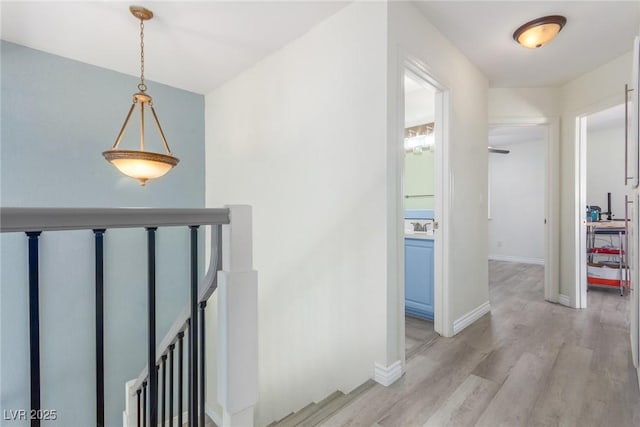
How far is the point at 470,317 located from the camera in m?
2.79

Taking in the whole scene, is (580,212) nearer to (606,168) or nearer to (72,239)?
(606,168)

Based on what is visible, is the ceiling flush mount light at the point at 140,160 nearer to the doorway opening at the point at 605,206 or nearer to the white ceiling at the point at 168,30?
the white ceiling at the point at 168,30

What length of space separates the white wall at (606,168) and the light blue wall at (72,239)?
631 cm

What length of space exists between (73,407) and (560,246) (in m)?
5.12

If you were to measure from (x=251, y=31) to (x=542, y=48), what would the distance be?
2.42m

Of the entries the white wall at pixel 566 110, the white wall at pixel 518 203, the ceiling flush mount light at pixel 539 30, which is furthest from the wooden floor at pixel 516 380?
the white wall at pixel 518 203

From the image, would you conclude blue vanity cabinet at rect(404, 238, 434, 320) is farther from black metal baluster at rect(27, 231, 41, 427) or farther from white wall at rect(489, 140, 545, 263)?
white wall at rect(489, 140, 545, 263)

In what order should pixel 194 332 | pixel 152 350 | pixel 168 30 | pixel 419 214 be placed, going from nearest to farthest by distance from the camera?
pixel 152 350
pixel 194 332
pixel 168 30
pixel 419 214

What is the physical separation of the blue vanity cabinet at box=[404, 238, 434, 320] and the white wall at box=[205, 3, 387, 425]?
1193mm

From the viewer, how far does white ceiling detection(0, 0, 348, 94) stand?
215cm

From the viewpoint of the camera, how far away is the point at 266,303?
2.91m

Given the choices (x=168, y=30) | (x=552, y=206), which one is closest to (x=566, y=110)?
(x=552, y=206)

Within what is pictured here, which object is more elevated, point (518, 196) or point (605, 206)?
point (518, 196)

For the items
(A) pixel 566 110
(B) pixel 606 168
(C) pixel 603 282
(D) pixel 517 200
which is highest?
(A) pixel 566 110
